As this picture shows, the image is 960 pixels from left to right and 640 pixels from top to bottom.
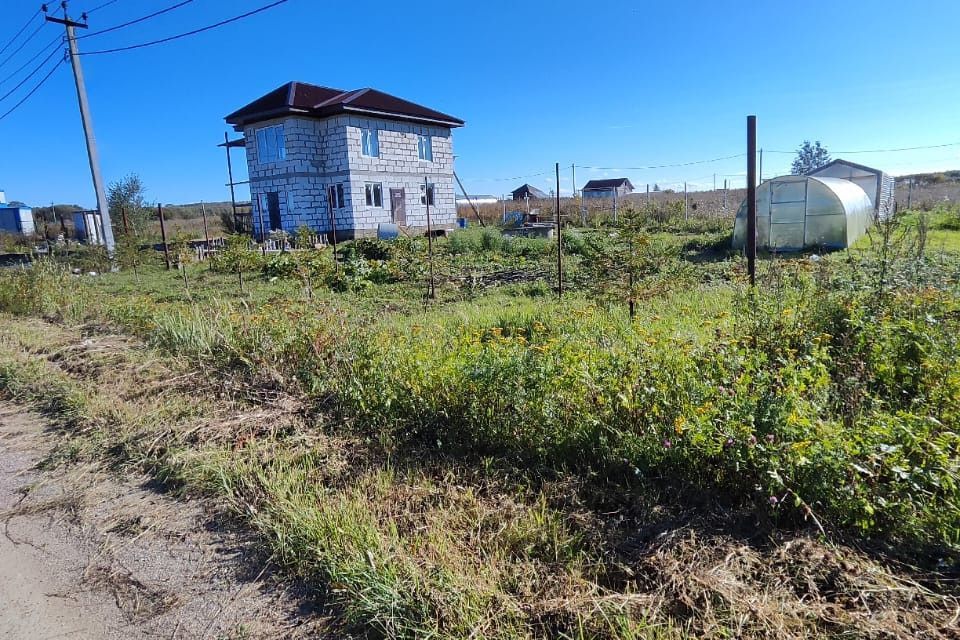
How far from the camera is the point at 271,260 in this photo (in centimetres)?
1444

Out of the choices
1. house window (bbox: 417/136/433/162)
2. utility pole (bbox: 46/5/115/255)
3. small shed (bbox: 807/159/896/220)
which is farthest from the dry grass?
small shed (bbox: 807/159/896/220)

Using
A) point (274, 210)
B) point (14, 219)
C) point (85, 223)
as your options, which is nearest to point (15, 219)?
point (14, 219)

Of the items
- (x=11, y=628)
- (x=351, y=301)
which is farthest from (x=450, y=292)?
(x=11, y=628)

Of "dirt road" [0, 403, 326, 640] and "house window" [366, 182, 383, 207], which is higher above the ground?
"house window" [366, 182, 383, 207]

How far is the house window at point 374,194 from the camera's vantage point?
24875 millimetres

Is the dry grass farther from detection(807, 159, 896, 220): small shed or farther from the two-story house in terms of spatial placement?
detection(807, 159, 896, 220): small shed

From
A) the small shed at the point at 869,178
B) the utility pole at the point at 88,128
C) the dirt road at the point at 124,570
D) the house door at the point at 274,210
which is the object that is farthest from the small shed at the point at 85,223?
the small shed at the point at 869,178

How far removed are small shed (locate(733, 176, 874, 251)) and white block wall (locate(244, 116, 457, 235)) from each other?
15339 mm

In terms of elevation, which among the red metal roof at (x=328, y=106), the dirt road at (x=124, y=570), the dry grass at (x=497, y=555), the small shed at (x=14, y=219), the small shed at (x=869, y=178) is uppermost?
the red metal roof at (x=328, y=106)

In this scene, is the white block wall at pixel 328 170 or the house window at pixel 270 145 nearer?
the white block wall at pixel 328 170

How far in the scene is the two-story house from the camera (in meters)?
23.8

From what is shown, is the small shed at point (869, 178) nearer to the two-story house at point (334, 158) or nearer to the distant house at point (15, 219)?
the two-story house at point (334, 158)

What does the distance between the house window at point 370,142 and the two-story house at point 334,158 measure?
42 millimetres

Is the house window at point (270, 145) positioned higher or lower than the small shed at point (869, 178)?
higher
